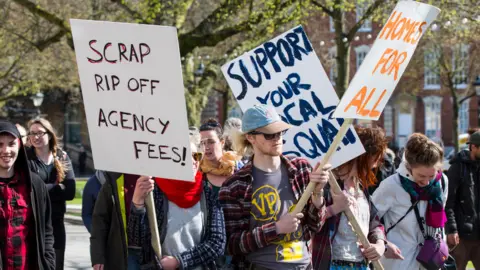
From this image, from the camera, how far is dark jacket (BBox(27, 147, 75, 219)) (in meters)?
7.67

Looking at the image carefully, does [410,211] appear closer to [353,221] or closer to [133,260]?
[353,221]

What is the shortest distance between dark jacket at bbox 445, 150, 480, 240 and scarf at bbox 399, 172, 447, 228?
2260 mm

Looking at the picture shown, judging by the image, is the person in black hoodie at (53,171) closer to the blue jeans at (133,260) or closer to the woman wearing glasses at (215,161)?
the woman wearing glasses at (215,161)

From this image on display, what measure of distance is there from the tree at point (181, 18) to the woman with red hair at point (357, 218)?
11.9 meters

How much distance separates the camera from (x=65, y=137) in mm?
53438

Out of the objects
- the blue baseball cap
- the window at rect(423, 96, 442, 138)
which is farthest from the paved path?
the window at rect(423, 96, 442, 138)

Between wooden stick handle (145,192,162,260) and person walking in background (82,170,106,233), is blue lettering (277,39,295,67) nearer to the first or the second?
wooden stick handle (145,192,162,260)

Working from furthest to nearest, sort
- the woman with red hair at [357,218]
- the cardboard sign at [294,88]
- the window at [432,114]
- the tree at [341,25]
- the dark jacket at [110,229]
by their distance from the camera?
the window at [432,114] → the tree at [341,25] → the cardboard sign at [294,88] → the woman with red hair at [357,218] → the dark jacket at [110,229]

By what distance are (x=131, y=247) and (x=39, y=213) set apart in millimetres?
621

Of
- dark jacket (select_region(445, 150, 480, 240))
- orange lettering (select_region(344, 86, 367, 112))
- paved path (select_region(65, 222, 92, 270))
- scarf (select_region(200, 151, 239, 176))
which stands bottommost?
paved path (select_region(65, 222, 92, 270))

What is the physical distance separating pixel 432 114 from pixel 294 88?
5010 centimetres

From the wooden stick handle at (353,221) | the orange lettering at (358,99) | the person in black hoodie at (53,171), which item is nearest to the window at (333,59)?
the person in black hoodie at (53,171)

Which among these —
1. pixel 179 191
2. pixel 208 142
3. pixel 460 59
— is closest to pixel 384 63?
pixel 179 191

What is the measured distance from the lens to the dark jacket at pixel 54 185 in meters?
7.67
